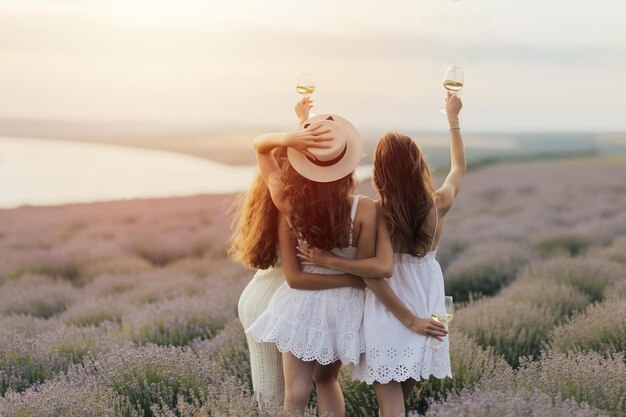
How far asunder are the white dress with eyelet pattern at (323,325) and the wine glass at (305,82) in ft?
1.92

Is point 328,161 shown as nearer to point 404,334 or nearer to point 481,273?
point 404,334

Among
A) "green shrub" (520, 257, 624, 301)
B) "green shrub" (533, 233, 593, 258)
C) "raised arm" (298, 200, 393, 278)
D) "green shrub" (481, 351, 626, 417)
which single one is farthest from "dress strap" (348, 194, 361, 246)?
"green shrub" (533, 233, 593, 258)

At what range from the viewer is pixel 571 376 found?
12.8ft

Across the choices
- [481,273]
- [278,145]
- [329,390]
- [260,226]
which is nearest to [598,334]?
[329,390]

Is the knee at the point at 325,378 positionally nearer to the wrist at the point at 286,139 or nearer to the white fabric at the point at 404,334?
the white fabric at the point at 404,334

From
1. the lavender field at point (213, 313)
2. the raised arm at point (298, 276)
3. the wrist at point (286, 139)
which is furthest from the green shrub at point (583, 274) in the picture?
the wrist at point (286, 139)

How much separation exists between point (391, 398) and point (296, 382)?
42 cm

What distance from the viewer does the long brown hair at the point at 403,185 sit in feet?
11.7

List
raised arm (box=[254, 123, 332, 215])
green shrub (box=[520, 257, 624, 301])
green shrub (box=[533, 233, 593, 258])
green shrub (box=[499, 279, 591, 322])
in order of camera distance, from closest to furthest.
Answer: raised arm (box=[254, 123, 332, 215])
green shrub (box=[499, 279, 591, 322])
green shrub (box=[520, 257, 624, 301])
green shrub (box=[533, 233, 593, 258])

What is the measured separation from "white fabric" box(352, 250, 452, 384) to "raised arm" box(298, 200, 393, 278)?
7.4 inches


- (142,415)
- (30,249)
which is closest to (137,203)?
(30,249)

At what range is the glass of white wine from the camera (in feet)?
11.5

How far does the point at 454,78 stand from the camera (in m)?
3.78

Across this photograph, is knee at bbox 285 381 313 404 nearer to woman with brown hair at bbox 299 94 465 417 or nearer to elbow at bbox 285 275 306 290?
woman with brown hair at bbox 299 94 465 417
